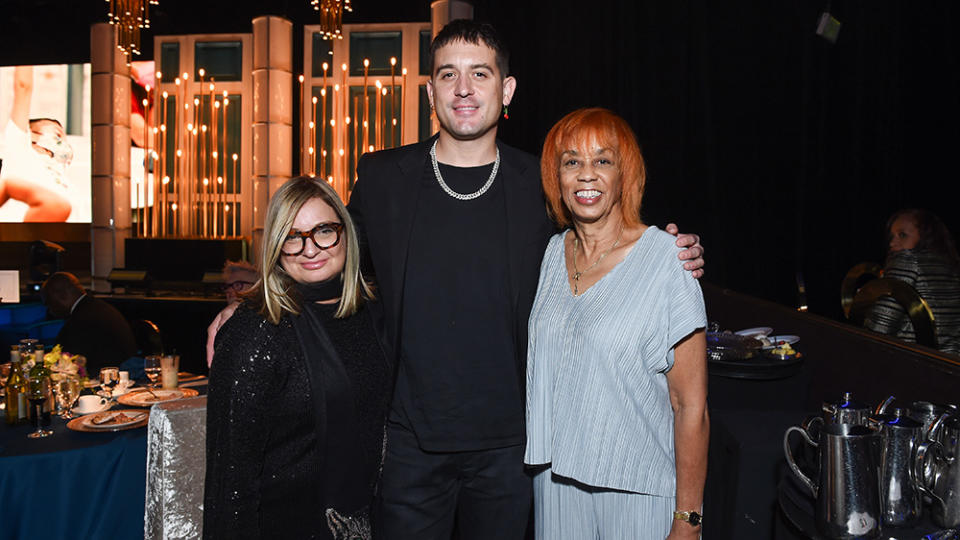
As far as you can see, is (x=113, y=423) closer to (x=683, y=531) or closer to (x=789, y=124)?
Answer: (x=683, y=531)

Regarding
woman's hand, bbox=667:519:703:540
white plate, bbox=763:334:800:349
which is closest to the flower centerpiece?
woman's hand, bbox=667:519:703:540

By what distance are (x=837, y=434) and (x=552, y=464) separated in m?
0.60

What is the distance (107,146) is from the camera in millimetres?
9203

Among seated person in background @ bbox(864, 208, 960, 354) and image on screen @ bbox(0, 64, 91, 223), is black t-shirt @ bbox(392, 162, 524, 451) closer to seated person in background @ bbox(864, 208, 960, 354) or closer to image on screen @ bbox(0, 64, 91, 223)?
seated person in background @ bbox(864, 208, 960, 354)

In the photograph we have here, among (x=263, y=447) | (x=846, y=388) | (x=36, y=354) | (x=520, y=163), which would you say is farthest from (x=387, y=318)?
(x=36, y=354)

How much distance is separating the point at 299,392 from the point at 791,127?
11.0 feet

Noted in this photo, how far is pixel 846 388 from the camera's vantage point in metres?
2.14

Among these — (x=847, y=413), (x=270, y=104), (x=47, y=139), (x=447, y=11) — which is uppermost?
Result: (x=447, y=11)

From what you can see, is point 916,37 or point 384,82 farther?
point 384,82

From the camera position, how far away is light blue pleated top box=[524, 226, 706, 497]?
1447 millimetres

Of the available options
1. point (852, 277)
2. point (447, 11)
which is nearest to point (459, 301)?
point (852, 277)

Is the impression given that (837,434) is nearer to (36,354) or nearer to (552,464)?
(552,464)

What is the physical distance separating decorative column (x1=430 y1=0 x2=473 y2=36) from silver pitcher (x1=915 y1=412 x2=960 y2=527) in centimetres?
761

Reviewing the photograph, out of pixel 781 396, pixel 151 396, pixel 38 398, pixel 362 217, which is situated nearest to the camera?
pixel 362 217
